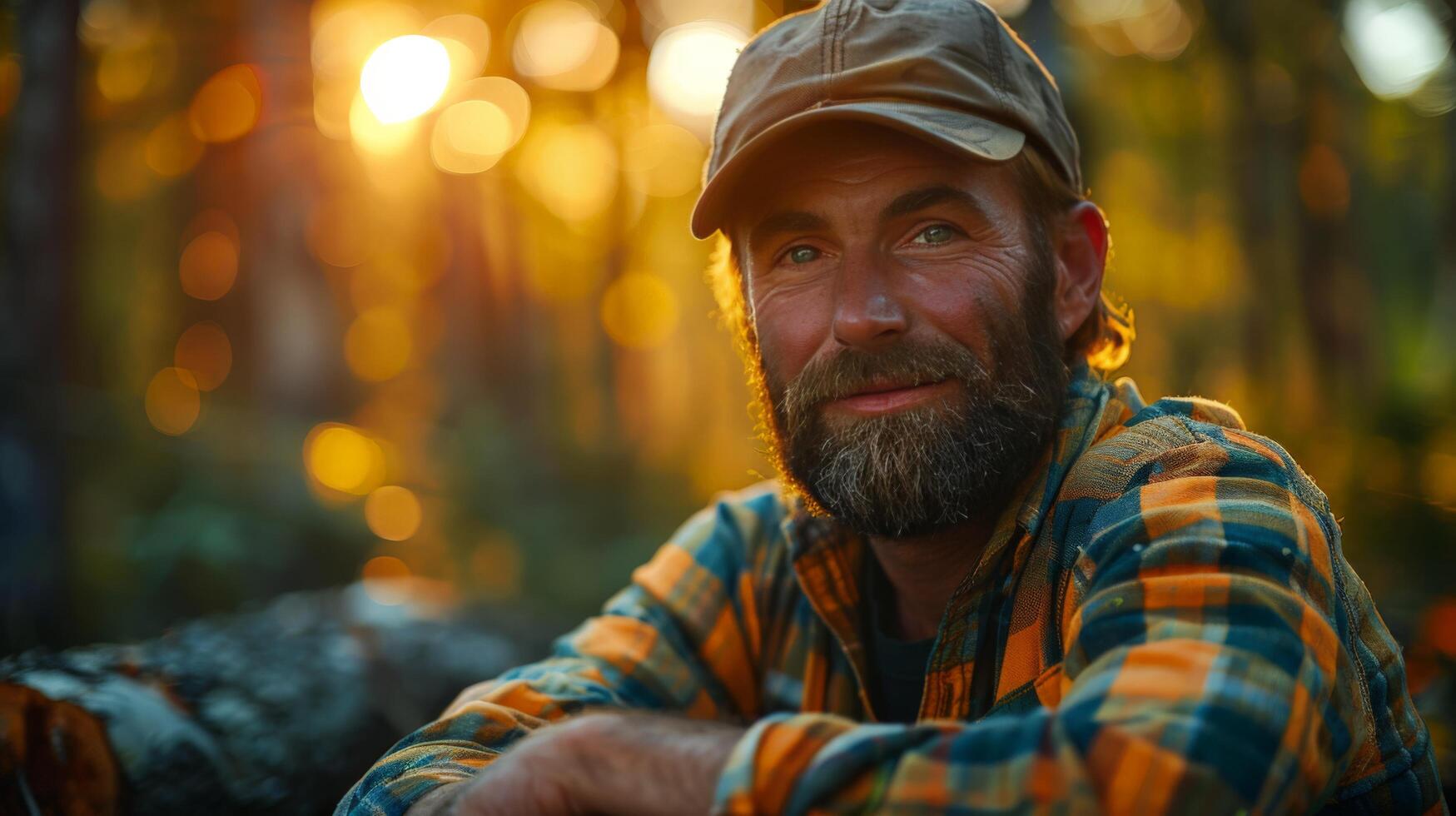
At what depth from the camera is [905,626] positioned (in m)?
2.67

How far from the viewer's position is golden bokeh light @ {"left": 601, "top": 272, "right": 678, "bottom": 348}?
2178 centimetres

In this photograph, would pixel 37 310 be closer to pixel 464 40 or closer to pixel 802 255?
pixel 802 255

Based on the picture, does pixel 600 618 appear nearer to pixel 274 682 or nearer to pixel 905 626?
pixel 905 626

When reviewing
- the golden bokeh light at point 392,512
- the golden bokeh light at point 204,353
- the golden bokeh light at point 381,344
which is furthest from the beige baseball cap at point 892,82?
the golden bokeh light at point 381,344

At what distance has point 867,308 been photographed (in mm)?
2316

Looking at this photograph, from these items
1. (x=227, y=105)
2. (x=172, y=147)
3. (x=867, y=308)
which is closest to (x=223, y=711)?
(x=867, y=308)

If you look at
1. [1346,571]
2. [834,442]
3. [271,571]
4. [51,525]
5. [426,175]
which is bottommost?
[271,571]

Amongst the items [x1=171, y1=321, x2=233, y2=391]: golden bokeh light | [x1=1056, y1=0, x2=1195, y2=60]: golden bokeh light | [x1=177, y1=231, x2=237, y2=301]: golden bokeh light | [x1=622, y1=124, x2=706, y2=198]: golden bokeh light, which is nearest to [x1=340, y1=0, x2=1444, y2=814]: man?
[x1=1056, y1=0, x2=1195, y2=60]: golden bokeh light

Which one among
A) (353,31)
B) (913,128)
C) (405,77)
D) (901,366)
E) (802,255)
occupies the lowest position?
(901,366)

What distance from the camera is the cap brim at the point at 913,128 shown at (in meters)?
2.24

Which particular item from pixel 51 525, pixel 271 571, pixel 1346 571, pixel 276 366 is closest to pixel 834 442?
pixel 1346 571

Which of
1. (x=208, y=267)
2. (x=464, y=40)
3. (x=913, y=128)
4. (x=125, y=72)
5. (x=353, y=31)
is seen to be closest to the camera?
(x=913, y=128)

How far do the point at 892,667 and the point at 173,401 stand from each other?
18884 millimetres

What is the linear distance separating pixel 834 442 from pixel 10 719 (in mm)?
2197
